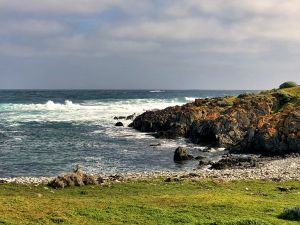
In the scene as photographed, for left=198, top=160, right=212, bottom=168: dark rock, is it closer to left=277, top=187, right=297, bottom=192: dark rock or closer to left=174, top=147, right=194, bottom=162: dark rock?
left=174, top=147, right=194, bottom=162: dark rock

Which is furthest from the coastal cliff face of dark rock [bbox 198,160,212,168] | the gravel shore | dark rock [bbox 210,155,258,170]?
the gravel shore

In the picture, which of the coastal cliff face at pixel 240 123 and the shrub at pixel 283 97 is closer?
the coastal cliff face at pixel 240 123

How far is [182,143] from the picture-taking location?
70875 millimetres

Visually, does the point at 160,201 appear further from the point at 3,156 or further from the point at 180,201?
the point at 3,156

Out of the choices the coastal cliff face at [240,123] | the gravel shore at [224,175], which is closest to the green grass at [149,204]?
the gravel shore at [224,175]

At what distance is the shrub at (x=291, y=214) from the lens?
2411 cm

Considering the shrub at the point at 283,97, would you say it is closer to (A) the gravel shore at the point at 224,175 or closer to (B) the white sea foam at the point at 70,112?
(A) the gravel shore at the point at 224,175

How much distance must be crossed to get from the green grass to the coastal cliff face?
22790mm

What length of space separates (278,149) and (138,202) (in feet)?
112

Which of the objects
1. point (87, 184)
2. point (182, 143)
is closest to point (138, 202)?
point (87, 184)

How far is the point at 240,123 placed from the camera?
231 ft

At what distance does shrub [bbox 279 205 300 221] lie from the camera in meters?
24.1

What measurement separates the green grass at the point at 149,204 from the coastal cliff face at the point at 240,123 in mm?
22790

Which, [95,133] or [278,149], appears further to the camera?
[95,133]
